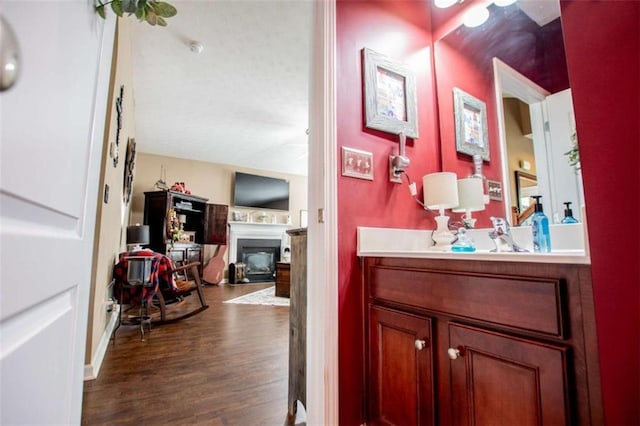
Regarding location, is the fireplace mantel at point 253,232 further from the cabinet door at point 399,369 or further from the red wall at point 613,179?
the red wall at point 613,179

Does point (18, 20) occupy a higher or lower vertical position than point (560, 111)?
lower

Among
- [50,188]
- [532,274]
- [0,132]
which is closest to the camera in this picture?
[0,132]

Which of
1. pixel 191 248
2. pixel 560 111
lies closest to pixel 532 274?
pixel 560 111

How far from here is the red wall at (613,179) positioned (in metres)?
0.57

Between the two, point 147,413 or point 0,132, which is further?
point 147,413

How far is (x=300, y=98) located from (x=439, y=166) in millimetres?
2399

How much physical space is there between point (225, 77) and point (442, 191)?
2.79m

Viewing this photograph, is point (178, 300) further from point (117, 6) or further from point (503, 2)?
point (503, 2)

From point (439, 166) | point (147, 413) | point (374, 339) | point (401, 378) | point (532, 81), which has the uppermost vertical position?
point (532, 81)

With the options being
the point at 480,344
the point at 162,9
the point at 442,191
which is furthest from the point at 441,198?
the point at 162,9

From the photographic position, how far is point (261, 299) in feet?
14.6

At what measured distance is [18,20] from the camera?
37 cm

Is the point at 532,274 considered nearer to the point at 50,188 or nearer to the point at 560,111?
the point at 560,111

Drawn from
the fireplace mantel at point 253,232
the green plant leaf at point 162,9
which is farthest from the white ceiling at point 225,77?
the fireplace mantel at point 253,232
